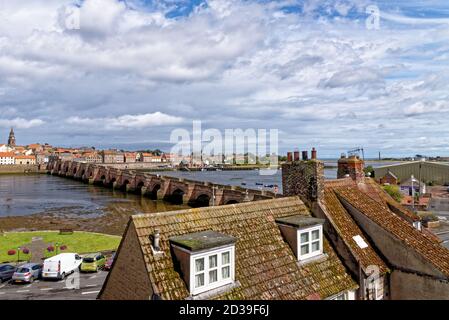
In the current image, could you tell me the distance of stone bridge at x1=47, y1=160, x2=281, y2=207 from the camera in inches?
2002

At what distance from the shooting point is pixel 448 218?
4434 centimetres

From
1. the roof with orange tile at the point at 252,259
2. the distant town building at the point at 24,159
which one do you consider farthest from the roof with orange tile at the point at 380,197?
the distant town building at the point at 24,159

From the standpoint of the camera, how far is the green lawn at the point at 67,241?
2666cm

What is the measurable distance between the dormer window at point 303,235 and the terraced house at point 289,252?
3 centimetres

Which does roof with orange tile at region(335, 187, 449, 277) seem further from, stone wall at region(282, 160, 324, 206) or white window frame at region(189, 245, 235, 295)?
white window frame at region(189, 245, 235, 295)

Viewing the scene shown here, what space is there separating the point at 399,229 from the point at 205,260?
792 cm

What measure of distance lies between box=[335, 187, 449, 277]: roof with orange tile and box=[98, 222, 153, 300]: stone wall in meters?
8.09

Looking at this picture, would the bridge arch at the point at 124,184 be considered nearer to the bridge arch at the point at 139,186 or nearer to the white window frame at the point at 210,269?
the bridge arch at the point at 139,186

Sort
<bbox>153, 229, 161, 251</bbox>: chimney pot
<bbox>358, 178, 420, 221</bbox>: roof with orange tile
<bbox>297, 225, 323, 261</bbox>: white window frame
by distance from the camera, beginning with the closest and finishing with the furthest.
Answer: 1. <bbox>153, 229, 161, 251</bbox>: chimney pot
2. <bbox>297, 225, 323, 261</bbox>: white window frame
3. <bbox>358, 178, 420, 221</bbox>: roof with orange tile

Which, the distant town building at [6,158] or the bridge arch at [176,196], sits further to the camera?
the distant town building at [6,158]

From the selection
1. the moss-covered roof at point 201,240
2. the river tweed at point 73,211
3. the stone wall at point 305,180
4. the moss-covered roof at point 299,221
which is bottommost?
the river tweed at point 73,211

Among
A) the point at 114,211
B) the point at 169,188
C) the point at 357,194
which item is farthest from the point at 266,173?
the point at 357,194

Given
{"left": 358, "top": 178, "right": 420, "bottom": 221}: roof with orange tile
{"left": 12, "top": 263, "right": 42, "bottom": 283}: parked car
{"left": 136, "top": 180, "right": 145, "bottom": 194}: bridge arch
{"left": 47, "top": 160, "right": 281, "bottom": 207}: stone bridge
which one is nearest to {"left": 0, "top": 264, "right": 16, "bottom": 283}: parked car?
{"left": 12, "top": 263, "right": 42, "bottom": 283}: parked car
